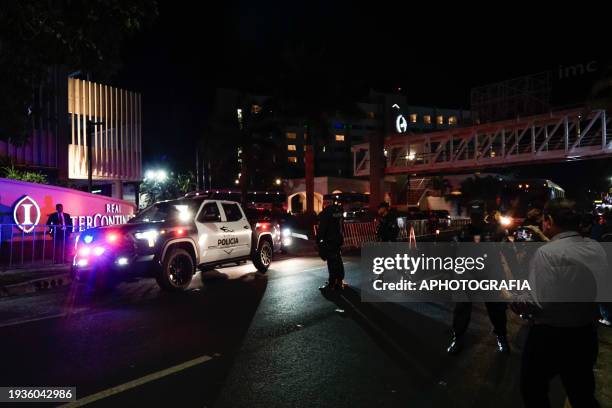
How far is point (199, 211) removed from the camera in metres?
10.7

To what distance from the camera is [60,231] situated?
586 inches

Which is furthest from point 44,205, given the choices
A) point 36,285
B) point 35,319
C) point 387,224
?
point 387,224

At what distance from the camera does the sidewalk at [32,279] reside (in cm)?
1030

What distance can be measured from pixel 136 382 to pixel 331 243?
18.7 ft

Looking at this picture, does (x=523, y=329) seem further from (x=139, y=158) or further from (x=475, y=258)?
(x=139, y=158)

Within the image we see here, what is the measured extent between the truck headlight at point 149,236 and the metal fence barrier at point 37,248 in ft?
16.9

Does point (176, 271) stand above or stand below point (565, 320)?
below

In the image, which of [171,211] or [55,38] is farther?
[171,211]

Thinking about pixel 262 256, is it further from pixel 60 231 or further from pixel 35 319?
pixel 60 231

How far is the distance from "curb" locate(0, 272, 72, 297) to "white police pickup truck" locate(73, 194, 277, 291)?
5.99ft

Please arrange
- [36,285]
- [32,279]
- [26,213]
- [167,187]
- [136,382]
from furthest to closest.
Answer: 1. [167,187]
2. [26,213]
3. [32,279]
4. [36,285]
5. [136,382]

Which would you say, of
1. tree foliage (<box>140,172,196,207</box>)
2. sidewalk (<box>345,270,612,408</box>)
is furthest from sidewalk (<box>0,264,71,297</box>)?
tree foliage (<box>140,172,196,207</box>)

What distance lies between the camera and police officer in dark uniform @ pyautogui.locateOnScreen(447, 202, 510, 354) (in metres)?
5.94

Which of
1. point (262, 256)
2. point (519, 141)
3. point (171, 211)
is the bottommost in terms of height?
point (262, 256)
